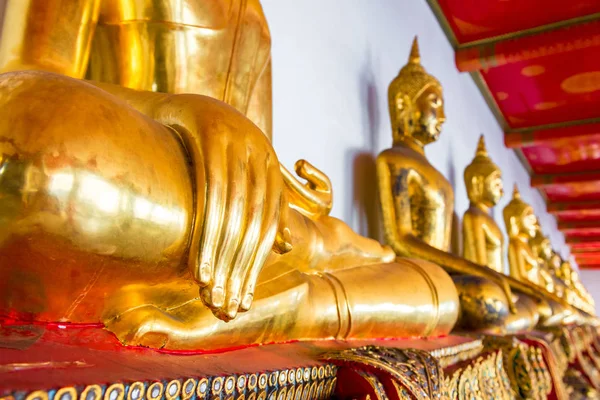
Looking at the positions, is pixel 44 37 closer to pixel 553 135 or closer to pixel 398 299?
pixel 398 299

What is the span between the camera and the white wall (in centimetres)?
123

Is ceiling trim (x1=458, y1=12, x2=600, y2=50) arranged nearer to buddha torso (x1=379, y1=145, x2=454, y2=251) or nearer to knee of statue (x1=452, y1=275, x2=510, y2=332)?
buddha torso (x1=379, y1=145, x2=454, y2=251)

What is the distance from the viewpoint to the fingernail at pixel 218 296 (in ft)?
1.40

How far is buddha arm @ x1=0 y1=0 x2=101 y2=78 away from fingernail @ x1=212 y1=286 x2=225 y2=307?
1.23 feet

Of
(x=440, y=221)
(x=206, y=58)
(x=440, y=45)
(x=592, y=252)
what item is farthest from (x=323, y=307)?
(x=592, y=252)

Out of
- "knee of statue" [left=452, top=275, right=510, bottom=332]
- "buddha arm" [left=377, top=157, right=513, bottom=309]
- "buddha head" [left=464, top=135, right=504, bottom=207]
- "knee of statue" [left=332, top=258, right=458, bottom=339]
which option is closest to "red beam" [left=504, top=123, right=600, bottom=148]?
"buddha head" [left=464, top=135, right=504, bottom=207]

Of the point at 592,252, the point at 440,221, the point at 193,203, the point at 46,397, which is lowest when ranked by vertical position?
the point at 46,397

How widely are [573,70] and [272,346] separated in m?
2.88

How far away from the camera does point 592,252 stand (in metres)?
7.55

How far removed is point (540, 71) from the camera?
288 cm

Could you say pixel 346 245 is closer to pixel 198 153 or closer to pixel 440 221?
pixel 198 153

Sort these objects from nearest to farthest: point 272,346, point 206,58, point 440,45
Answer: point 272,346
point 206,58
point 440,45

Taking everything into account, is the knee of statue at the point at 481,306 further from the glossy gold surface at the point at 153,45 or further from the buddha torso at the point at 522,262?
the buddha torso at the point at 522,262

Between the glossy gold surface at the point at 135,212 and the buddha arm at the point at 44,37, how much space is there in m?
0.10
